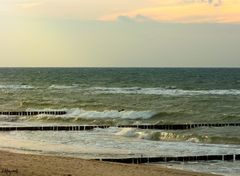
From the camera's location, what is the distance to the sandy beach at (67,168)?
1645cm

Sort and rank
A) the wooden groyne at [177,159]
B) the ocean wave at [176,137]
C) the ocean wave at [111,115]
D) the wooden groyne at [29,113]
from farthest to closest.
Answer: the wooden groyne at [29,113] → the ocean wave at [111,115] → the ocean wave at [176,137] → the wooden groyne at [177,159]

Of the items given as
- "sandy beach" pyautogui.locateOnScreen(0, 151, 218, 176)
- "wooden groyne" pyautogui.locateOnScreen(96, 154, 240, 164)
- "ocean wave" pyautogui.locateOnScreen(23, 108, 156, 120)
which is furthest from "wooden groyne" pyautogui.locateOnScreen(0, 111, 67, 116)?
A: "wooden groyne" pyautogui.locateOnScreen(96, 154, 240, 164)

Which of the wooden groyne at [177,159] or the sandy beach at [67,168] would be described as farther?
the wooden groyne at [177,159]

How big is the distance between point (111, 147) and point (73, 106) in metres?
29.6

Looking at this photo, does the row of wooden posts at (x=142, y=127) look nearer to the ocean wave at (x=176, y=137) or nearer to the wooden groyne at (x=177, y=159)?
the wooden groyne at (x=177, y=159)

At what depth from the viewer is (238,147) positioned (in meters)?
25.2

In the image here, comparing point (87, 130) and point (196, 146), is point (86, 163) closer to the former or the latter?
point (196, 146)

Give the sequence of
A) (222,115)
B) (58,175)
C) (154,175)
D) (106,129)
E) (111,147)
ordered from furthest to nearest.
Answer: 1. (222,115)
2. (106,129)
3. (111,147)
4. (154,175)
5. (58,175)

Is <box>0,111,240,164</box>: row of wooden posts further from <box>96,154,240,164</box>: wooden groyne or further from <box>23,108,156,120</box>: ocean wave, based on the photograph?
<box>23,108,156,120</box>: ocean wave

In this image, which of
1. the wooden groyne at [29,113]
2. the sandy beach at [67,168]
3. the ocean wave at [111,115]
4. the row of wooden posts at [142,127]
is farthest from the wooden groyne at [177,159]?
the wooden groyne at [29,113]

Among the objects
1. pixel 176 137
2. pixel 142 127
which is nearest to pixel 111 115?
pixel 142 127

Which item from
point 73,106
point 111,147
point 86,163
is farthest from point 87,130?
point 73,106

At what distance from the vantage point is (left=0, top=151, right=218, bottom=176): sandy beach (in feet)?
54.0

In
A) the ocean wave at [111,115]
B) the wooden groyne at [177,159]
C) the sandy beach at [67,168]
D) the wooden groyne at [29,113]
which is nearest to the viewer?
the sandy beach at [67,168]
